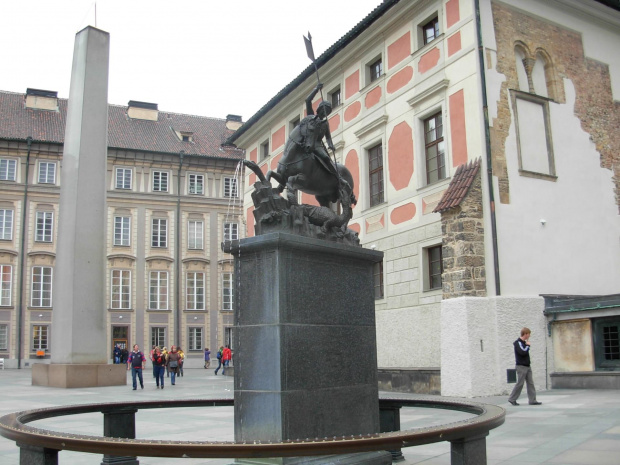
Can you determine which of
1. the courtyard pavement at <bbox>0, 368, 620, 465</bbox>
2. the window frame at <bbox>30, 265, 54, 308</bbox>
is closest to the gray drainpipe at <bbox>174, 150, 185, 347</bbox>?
the window frame at <bbox>30, 265, 54, 308</bbox>

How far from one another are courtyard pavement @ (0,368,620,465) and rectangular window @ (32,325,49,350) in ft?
105

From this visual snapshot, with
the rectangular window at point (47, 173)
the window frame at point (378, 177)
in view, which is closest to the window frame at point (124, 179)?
the rectangular window at point (47, 173)

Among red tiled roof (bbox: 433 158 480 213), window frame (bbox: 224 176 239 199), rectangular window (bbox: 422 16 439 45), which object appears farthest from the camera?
window frame (bbox: 224 176 239 199)

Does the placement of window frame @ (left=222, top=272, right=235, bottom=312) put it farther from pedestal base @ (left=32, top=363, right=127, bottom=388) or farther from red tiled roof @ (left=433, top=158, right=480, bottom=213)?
red tiled roof @ (left=433, top=158, right=480, bottom=213)

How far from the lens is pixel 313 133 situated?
677cm

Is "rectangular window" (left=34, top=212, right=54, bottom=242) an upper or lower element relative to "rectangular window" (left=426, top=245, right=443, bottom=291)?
upper

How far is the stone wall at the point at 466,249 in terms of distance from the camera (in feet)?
53.4

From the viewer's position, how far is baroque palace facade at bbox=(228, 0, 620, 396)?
53.3 feet

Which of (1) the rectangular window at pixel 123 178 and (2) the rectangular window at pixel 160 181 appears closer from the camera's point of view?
(1) the rectangular window at pixel 123 178

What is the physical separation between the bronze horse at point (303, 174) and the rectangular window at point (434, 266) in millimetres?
11609

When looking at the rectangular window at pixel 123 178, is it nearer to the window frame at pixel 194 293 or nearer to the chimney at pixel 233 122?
the window frame at pixel 194 293

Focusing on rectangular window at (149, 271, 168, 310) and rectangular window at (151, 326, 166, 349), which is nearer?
rectangular window at (151, 326, 166, 349)

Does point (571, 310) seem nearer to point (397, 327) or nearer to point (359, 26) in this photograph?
point (397, 327)

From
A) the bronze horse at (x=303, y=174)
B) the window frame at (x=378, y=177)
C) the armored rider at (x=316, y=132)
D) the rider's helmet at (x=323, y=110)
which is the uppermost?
the window frame at (x=378, y=177)
